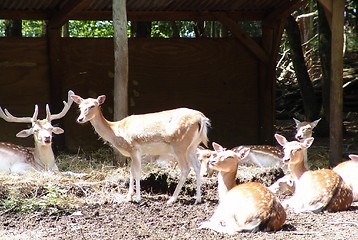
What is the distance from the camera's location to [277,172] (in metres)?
8.41

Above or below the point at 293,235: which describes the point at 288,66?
above

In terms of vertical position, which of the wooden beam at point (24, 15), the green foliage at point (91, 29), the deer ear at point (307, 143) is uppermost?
the green foliage at point (91, 29)

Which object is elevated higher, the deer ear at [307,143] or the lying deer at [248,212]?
the deer ear at [307,143]

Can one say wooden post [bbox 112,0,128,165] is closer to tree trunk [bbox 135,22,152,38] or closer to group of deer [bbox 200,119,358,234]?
group of deer [bbox 200,119,358,234]

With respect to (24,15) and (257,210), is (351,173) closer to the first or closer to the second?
(257,210)

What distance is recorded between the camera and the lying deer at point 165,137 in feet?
23.4

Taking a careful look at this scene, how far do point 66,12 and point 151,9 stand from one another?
1.58 metres

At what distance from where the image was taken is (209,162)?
6512 millimetres

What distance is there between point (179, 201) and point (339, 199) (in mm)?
1646

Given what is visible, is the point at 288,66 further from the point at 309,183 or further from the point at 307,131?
the point at 309,183

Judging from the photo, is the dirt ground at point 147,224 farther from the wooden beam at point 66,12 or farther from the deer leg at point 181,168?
the wooden beam at point 66,12

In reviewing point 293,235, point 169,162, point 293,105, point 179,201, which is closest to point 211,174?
point 169,162

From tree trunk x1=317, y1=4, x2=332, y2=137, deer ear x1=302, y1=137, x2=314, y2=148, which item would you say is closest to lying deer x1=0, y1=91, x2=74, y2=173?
deer ear x1=302, y1=137, x2=314, y2=148

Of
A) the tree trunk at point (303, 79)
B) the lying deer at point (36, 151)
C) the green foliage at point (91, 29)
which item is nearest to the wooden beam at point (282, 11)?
the tree trunk at point (303, 79)
